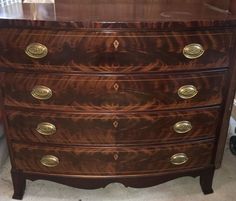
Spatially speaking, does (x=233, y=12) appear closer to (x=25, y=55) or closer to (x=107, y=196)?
(x=25, y=55)

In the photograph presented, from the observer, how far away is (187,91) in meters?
1.13

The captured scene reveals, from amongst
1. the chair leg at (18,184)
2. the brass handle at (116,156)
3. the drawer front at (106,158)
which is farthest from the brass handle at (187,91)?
the chair leg at (18,184)

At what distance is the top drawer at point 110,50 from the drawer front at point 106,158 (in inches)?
15.0

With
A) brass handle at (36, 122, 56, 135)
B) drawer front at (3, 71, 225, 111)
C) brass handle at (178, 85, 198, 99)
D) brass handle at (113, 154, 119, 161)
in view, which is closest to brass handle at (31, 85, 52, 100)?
drawer front at (3, 71, 225, 111)

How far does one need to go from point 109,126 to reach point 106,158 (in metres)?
0.17

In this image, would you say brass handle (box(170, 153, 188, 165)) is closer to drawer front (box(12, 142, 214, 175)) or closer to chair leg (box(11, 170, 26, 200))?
drawer front (box(12, 142, 214, 175))

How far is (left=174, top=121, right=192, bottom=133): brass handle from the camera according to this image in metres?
1.20

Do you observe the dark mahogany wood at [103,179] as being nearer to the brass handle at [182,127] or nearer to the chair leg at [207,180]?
the chair leg at [207,180]

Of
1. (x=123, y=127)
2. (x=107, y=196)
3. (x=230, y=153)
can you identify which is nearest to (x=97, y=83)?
(x=123, y=127)

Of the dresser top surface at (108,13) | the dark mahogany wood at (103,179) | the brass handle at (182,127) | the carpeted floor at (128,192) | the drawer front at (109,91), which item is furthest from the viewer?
the carpeted floor at (128,192)

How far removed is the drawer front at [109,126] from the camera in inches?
45.7

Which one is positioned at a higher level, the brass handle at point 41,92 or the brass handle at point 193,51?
the brass handle at point 193,51

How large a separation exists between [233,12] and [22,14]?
2.71ft

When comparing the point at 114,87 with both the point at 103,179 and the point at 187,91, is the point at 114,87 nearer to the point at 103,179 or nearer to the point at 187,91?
the point at 187,91
